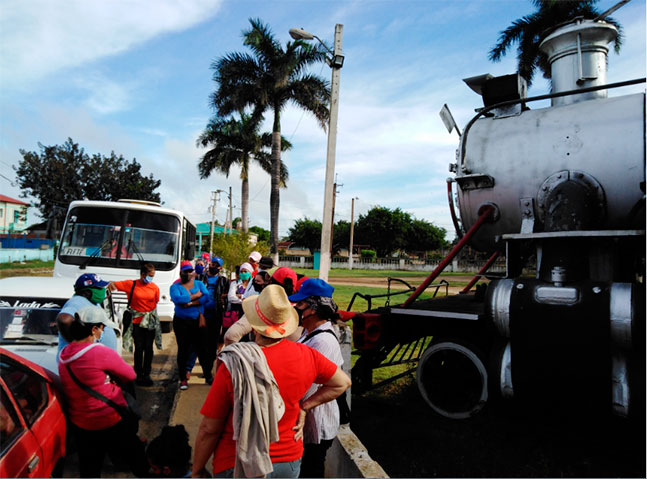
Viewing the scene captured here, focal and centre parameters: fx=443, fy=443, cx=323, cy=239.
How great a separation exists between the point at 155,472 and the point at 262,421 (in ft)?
2.44

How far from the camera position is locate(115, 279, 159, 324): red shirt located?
5.46m

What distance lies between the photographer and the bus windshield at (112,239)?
8391mm

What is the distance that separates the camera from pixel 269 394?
190 centimetres

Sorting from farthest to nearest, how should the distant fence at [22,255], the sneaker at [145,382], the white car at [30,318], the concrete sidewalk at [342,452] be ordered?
the distant fence at [22,255]
the sneaker at [145,382]
the white car at [30,318]
the concrete sidewalk at [342,452]

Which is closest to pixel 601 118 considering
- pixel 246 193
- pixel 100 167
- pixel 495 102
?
pixel 495 102

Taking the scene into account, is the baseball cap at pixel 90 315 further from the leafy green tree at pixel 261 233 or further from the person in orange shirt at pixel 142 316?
the leafy green tree at pixel 261 233

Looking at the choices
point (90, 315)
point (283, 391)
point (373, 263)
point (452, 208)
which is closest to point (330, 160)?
point (452, 208)

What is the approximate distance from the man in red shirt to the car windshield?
9.55 feet

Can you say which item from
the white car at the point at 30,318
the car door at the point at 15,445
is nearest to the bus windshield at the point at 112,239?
the white car at the point at 30,318

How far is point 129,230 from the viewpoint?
28.2ft

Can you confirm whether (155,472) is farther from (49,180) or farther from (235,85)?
(49,180)

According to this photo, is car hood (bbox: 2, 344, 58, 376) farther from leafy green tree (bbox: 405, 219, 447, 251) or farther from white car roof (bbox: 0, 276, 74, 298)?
leafy green tree (bbox: 405, 219, 447, 251)

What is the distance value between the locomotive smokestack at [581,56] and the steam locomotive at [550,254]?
0.04ft

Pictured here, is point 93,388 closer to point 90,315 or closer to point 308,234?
point 90,315
